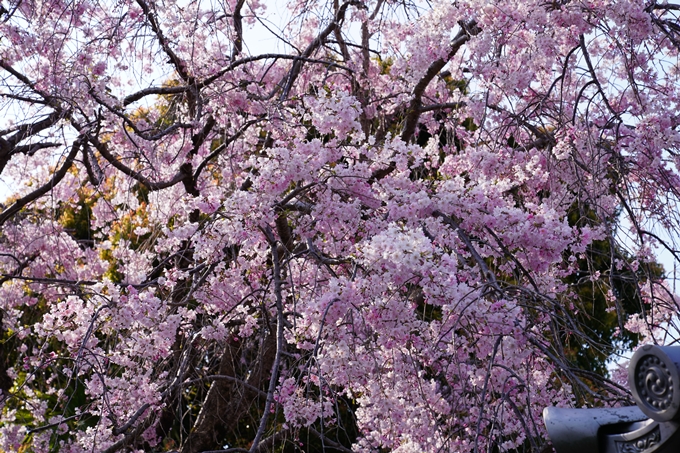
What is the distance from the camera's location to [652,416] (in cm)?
140

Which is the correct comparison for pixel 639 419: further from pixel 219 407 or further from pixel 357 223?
pixel 219 407

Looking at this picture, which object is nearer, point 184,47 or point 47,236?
point 184,47

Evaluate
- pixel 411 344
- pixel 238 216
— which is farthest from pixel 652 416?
pixel 238 216

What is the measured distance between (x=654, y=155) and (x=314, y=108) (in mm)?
1855

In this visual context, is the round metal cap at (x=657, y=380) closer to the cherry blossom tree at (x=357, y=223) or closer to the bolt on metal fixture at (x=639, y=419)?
the bolt on metal fixture at (x=639, y=419)

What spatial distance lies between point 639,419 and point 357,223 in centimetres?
185

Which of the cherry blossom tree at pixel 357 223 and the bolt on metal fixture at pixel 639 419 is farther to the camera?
the cherry blossom tree at pixel 357 223

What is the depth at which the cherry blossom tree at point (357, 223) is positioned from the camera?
2982 mm

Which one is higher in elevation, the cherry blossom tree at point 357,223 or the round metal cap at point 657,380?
the cherry blossom tree at point 357,223

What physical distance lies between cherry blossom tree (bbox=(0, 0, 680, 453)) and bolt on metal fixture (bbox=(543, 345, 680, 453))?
57 centimetres

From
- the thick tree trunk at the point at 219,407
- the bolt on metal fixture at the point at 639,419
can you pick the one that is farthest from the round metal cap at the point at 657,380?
the thick tree trunk at the point at 219,407

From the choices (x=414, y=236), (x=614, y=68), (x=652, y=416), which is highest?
(x=614, y=68)

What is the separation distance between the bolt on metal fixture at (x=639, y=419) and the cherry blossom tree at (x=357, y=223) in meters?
0.57

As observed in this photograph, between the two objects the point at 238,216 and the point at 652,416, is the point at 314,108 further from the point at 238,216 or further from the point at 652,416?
the point at 652,416
